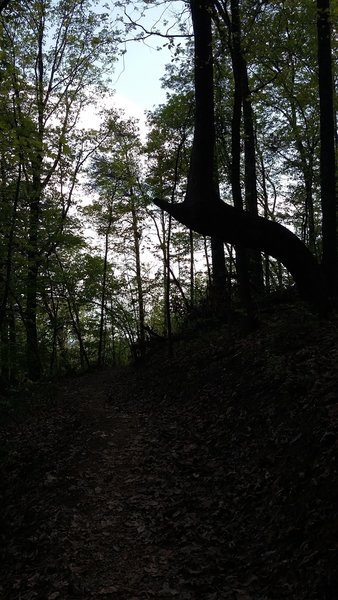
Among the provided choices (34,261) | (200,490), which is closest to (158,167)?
(34,261)

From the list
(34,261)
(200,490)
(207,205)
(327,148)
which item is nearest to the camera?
(200,490)

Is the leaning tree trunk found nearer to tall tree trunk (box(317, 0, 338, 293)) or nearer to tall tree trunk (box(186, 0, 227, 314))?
tall tree trunk (box(186, 0, 227, 314))

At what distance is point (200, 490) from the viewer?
19.3 feet

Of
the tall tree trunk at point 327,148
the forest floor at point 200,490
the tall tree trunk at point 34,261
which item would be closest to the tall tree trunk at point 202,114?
the tall tree trunk at point 327,148

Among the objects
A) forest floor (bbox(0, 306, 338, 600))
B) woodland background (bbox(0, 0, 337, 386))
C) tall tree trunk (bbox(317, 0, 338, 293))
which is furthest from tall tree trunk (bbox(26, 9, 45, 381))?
tall tree trunk (bbox(317, 0, 338, 293))

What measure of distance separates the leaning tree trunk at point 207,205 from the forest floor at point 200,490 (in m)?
1.87

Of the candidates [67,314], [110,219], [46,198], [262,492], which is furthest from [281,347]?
[67,314]

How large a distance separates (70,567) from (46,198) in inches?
764

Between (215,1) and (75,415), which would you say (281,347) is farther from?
(215,1)

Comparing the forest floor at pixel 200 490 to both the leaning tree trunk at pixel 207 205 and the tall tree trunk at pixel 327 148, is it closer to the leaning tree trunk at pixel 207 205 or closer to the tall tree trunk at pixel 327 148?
the tall tree trunk at pixel 327 148

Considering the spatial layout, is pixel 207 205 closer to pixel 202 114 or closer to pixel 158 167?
pixel 202 114

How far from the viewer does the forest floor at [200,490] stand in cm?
412

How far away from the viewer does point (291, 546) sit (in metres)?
4.01

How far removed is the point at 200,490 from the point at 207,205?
15.2 ft
